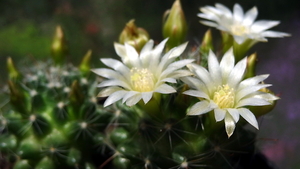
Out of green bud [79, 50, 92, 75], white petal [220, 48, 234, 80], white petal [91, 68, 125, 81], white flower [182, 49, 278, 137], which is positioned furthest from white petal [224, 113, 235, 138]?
green bud [79, 50, 92, 75]

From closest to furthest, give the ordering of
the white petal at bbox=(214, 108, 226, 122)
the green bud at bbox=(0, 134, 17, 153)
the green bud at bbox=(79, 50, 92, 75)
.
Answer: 1. the white petal at bbox=(214, 108, 226, 122)
2. the green bud at bbox=(0, 134, 17, 153)
3. the green bud at bbox=(79, 50, 92, 75)

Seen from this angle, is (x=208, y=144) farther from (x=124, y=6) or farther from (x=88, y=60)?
(x=124, y=6)

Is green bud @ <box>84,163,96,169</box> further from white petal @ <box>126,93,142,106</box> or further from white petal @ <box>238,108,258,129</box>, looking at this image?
white petal @ <box>238,108,258,129</box>

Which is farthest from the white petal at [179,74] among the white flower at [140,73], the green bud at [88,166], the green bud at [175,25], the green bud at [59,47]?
the green bud at [59,47]

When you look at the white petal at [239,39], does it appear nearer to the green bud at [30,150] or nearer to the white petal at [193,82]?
the white petal at [193,82]

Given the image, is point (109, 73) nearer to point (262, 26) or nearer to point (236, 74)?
point (236, 74)

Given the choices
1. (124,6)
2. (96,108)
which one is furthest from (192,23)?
(96,108)
